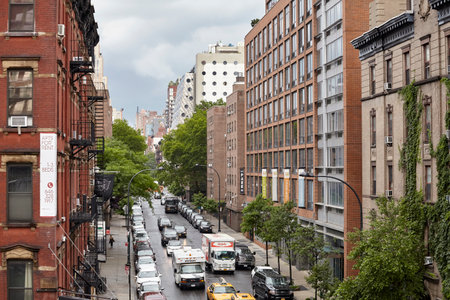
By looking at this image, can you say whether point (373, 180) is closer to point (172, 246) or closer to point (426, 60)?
point (426, 60)

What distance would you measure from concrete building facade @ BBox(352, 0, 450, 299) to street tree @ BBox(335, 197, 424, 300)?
150cm

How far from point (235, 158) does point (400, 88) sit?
172 feet

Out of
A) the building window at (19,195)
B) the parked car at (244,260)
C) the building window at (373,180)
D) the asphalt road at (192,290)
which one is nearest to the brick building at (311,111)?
the building window at (373,180)

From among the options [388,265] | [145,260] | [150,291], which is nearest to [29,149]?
[388,265]

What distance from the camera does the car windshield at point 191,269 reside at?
4338cm

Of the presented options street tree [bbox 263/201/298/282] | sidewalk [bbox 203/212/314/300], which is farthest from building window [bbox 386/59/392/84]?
street tree [bbox 263/201/298/282]

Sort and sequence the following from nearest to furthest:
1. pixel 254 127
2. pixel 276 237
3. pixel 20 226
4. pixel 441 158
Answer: pixel 20 226 < pixel 441 158 < pixel 276 237 < pixel 254 127

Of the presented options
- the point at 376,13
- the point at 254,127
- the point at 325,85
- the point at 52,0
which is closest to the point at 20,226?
the point at 52,0

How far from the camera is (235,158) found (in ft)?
276

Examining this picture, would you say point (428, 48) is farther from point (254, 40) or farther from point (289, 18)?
point (254, 40)

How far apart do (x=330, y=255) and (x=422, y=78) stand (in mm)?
16278

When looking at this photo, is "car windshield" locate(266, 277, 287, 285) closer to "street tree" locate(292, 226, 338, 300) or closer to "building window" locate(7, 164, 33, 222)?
"street tree" locate(292, 226, 338, 300)

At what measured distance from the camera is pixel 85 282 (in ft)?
101

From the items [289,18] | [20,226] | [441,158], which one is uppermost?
[289,18]
